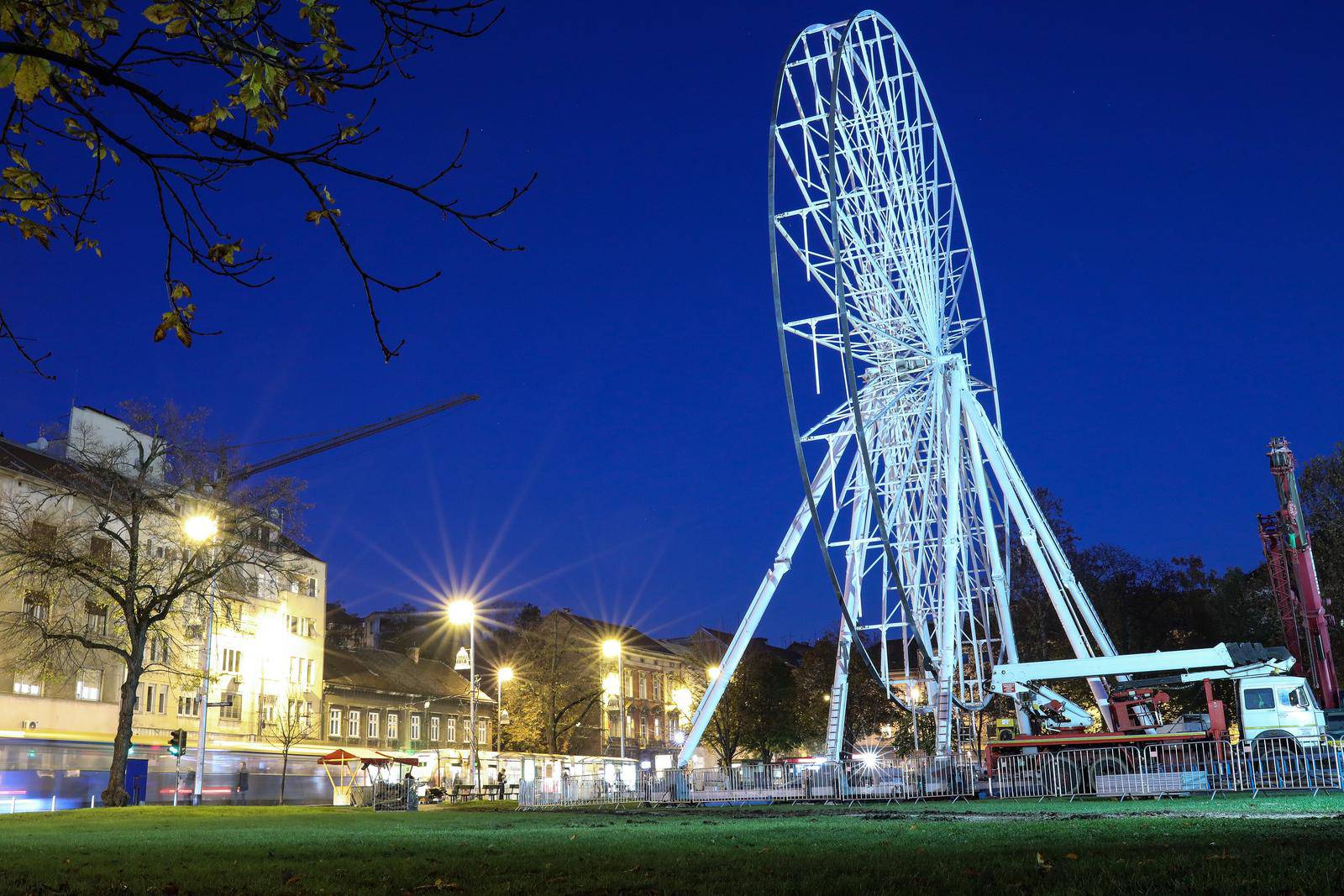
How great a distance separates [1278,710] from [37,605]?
4545cm

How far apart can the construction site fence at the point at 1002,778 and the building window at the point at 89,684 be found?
2842cm

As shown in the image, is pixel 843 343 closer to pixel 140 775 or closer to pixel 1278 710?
pixel 1278 710

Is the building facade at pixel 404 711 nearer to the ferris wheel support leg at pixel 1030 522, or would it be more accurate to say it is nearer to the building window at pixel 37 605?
the building window at pixel 37 605

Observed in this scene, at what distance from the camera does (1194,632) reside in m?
72.7

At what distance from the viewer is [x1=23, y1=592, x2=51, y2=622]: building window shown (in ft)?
132

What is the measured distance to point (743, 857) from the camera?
11492 millimetres

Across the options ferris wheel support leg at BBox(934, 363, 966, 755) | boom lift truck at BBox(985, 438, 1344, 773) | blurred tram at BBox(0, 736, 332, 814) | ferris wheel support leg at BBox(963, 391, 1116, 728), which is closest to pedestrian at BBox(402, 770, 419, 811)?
blurred tram at BBox(0, 736, 332, 814)

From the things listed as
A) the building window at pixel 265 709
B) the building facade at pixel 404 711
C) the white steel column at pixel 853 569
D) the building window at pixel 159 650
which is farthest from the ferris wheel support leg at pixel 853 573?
the building window at pixel 265 709

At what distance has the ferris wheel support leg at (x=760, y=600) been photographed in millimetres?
36406

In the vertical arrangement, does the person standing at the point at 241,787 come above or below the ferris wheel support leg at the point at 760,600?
below

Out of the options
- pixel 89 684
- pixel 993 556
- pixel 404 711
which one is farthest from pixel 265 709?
pixel 993 556

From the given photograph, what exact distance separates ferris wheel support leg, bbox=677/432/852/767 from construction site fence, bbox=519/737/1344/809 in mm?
1648

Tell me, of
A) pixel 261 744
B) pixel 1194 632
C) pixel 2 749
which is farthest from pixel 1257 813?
pixel 1194 632

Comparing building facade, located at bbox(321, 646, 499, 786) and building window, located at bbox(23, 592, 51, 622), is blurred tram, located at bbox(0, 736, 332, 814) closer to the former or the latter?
building facade, located at bbox(321, 646, 499, 786)
